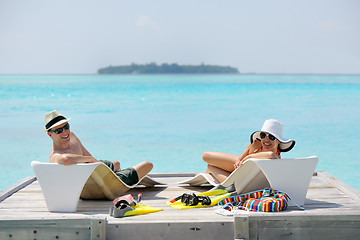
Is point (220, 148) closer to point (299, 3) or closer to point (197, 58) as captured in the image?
point (299, 3)

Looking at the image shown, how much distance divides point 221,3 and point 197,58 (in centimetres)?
1728

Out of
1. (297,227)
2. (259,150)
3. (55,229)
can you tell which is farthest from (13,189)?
(297,227)

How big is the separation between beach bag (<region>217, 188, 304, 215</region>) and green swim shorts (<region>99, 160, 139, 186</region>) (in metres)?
1.14

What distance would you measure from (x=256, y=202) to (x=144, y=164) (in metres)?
A: 1.54

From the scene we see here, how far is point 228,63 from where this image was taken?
2859 inches

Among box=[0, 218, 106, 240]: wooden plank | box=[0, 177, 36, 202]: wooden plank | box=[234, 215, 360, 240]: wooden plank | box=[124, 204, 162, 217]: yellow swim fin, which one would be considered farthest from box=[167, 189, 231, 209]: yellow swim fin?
box=[0, 177, 36, 202]: wooden plank

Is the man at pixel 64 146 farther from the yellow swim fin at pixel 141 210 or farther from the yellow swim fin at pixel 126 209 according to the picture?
the yellow swim fin at pixel 141 210

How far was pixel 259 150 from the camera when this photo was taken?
5402mm

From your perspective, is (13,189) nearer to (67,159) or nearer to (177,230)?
(67,159)

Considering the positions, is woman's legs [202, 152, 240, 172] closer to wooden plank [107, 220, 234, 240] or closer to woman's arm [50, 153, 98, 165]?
wooden plank [107, 220, 234, 240]

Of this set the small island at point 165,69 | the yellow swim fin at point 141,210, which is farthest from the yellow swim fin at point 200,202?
the small island at point 165,69

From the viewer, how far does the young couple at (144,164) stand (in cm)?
489

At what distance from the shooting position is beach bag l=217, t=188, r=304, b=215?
4617 mm

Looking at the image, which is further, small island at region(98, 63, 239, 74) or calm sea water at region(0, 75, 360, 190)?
small island at region(98, 63, 239, 74)
